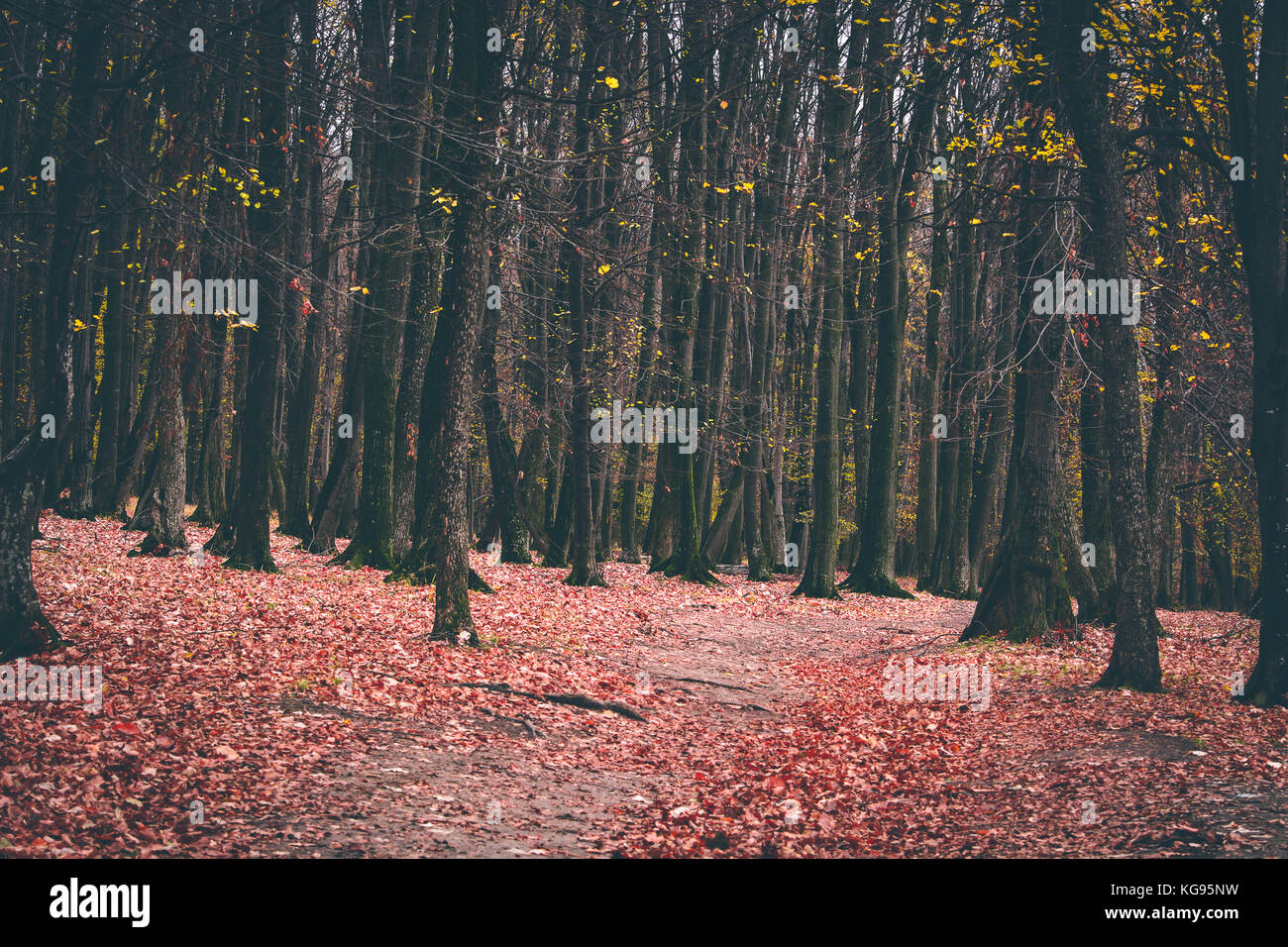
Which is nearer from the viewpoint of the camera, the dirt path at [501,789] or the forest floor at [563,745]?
the dirt path at [501,789]

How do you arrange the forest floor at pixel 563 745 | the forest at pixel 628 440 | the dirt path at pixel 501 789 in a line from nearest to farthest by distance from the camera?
the dirt path at pixel 501 789 → the forest floor at pixel 563 745 → the forest at pixel 628 440

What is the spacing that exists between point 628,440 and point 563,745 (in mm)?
15619

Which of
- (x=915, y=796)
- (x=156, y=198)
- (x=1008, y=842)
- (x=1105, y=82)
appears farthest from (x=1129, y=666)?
(x=156, y=198)

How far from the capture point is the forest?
7598 mm

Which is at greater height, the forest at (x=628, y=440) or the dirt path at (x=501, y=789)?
the forest at (x=628, y=440)

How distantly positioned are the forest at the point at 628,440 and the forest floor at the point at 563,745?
0.06 m

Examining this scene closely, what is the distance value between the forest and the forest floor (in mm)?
60

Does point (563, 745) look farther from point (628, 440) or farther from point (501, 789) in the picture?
point (628, 440)

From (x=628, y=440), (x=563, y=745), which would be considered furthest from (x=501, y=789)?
(x=628, y=440)

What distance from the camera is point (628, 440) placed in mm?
24359

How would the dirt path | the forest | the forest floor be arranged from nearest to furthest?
the dirt path
the forest floor
the forest

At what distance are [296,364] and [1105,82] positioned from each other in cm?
2558

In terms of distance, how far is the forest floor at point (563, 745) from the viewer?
6434 millimetres
